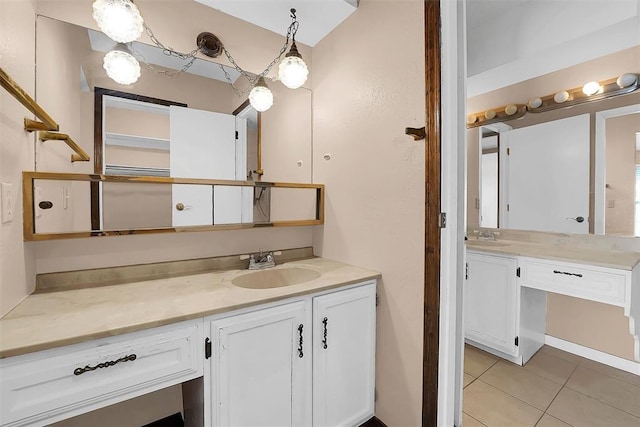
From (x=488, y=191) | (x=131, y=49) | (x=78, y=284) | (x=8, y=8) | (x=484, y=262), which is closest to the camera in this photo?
(x=8, y=8)

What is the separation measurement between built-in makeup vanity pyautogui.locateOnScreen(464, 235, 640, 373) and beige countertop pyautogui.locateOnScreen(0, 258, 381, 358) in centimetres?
122

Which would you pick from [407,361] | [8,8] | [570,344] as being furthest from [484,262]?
[8,8]

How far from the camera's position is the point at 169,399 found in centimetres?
142

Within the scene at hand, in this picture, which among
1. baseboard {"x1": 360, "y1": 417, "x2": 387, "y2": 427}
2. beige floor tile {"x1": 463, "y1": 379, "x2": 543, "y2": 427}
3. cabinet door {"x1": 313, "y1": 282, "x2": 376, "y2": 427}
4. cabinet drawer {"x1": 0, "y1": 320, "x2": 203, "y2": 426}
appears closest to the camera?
cabinet drawer {"x1": 0, "y1": 320, "x2": 203, "y2": 426}

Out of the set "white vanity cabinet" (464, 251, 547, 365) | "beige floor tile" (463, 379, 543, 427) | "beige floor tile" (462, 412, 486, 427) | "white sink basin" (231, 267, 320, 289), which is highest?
"white sink basin" (231, 267, 320, 289)

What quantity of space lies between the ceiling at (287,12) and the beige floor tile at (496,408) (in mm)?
2453

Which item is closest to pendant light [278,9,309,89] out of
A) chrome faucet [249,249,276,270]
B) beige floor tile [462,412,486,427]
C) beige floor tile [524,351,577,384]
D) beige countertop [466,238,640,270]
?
chrome faucet [249,249,276,270]

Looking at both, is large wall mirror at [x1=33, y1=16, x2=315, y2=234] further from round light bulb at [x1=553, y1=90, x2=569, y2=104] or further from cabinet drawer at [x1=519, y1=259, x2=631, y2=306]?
round light bulb at [x1=553, y1=90, x2=569, y2=104]

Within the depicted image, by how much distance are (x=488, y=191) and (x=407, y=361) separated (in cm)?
199

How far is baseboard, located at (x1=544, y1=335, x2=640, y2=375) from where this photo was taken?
1.90 meters

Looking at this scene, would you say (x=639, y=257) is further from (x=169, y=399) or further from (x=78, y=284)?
(x=78, y=284)

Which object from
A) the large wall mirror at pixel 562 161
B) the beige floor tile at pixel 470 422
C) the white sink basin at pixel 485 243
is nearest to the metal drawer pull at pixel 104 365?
the beige floor tile at pixel 470 422

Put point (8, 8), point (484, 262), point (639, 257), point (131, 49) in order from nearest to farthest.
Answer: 1. point (8, 8)
2. point (131, 49)
3. point (639, 257)
4. point (484, 262)

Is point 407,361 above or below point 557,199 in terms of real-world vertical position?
below
